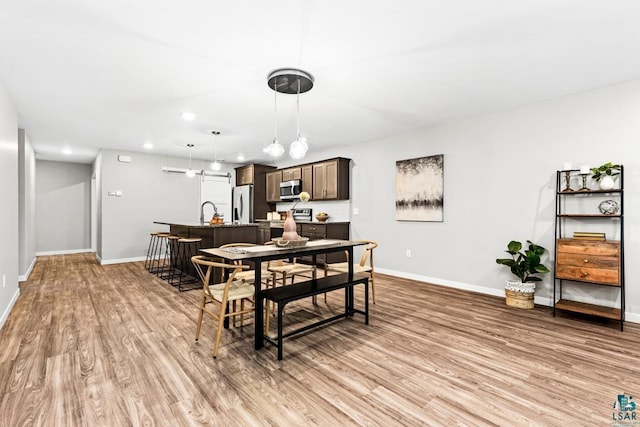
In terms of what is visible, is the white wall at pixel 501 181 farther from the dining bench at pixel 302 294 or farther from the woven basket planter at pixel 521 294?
the dining bench at pixel 302 294

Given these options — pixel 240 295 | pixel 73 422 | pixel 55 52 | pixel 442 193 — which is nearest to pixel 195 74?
pixel 55 52

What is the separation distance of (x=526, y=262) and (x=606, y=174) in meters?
1.20

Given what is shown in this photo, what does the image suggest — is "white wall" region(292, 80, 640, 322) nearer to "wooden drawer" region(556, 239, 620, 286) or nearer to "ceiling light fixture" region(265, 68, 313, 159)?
"wooden drawer" region(556, 239, 620, 286)

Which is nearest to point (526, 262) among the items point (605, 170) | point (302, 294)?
point (605, 170)

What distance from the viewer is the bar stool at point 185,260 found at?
16.9ft

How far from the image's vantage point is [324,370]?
7.36 feet

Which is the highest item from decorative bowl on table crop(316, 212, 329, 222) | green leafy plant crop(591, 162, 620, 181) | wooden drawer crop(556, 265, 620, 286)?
green leafy plant crop(591, 162, 620, 181)

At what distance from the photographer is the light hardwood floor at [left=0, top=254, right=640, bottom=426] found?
1.77 m

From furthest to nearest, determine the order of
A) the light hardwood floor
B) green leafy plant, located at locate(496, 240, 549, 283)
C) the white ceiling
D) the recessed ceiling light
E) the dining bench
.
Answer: the recessed ceiling light
green leafy plant, located at locate(496, 240, 549, 283)
the dining bench
the white ceiling
the light hardwood floor

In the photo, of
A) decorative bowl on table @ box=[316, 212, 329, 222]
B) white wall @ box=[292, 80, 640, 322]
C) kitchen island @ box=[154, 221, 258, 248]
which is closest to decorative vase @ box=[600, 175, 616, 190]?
white wall @ box=[292, 80, 640, 322]

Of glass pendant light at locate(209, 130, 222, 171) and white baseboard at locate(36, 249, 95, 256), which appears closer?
glass pendant light at locate(209, 130, 222, 171)

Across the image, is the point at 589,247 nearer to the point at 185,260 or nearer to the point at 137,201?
the point at 185,260

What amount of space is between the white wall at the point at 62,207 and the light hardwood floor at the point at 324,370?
5.67 m

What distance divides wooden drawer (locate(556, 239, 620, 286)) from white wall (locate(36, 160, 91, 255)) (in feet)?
34.0
